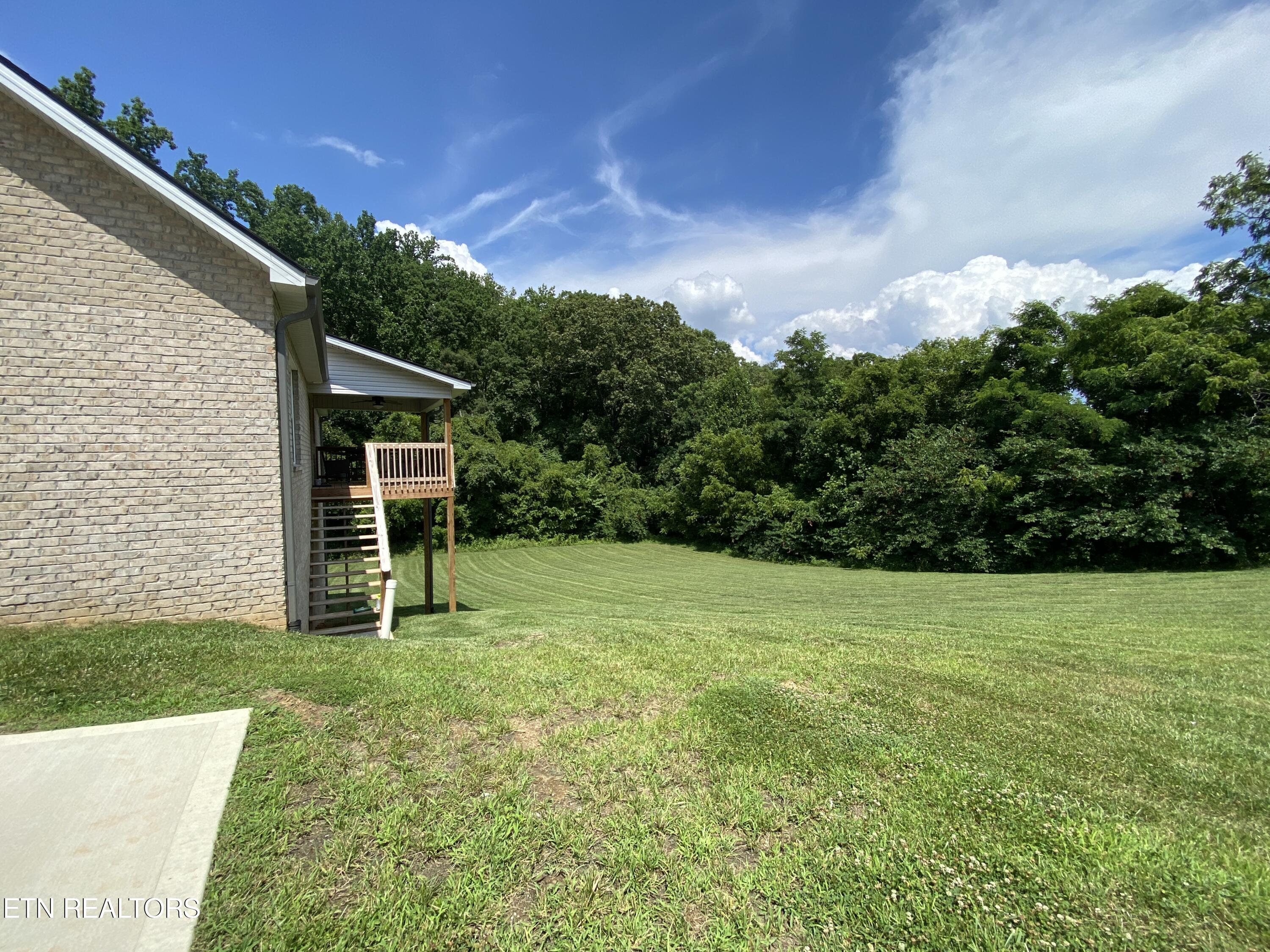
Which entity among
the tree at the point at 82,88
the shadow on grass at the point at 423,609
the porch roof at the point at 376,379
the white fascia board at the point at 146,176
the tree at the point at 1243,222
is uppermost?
the tree at the point at 82,88

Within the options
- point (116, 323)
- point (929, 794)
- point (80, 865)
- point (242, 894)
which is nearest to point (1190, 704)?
point (929, 794)

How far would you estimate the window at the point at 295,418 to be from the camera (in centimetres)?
699

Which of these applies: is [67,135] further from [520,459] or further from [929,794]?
[520,459]

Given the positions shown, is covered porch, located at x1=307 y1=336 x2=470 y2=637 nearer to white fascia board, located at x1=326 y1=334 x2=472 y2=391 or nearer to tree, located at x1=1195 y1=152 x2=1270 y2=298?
white fascia board, located at x1=326 y1=334 x2=472 y2=391

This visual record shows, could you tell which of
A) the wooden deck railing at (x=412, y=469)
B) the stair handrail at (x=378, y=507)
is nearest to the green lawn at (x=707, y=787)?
the stair handrail at (x=378, y=507)

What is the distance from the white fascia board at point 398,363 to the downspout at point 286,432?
368 centimetres

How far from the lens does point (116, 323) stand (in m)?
5.25

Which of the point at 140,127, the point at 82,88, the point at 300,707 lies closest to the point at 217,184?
the point at 140,127

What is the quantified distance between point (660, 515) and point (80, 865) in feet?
87.4

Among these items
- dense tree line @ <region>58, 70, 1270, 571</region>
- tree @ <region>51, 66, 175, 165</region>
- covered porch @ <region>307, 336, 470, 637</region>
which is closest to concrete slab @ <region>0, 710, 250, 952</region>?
covered porch @ <region>307, 336, 470, 637</region>

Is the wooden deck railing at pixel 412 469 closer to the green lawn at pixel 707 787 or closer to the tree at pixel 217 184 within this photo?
the green lawn at pixel 707 787

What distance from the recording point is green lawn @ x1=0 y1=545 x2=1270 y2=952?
2.12 metres

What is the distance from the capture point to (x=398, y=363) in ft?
33.9

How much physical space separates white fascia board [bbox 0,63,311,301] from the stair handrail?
3.73 meters
